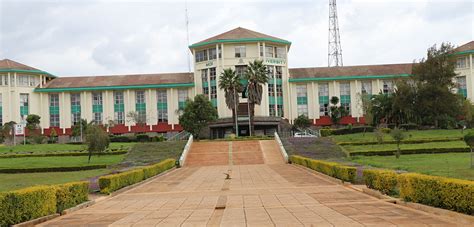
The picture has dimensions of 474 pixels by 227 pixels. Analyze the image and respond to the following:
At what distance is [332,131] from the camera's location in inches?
2330

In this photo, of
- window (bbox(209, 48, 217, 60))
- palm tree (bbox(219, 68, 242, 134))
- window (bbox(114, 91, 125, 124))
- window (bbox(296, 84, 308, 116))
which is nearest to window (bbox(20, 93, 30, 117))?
window (bbox(114, 91, 125, 124))

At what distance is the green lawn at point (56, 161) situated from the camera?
39.4 meters

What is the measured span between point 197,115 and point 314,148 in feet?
63.4

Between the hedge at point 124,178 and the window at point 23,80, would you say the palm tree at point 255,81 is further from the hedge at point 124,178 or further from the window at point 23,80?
the window at point 23,80

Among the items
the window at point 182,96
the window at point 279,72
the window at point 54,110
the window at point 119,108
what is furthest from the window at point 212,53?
the window at point 54,110

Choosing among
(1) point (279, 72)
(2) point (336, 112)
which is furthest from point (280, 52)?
(2) point (336, 112)

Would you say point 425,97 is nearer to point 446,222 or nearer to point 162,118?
point 162,118

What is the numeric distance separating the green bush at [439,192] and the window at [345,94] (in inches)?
2421

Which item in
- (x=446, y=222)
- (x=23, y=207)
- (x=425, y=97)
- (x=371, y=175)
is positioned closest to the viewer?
(x=446, y=222)

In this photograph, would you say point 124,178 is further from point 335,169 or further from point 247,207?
point 247,207

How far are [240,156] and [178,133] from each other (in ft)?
95.6

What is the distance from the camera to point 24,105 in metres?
74.4

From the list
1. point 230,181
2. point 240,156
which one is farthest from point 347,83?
point 230,181

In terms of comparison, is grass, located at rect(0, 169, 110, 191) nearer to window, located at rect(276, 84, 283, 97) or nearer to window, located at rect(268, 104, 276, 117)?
window, located at rect(268, 104, 276, 117)
